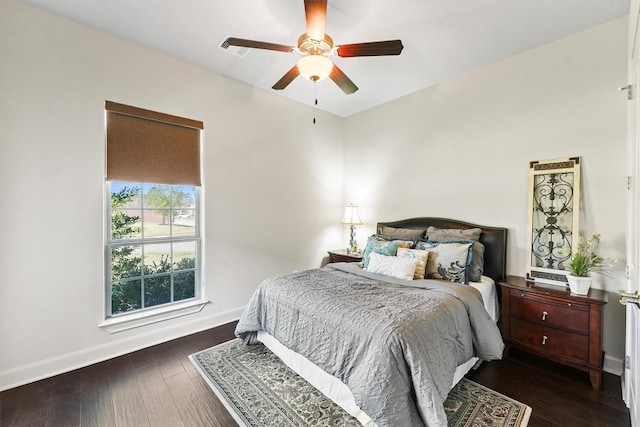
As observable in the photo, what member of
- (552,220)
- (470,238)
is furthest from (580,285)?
(470,238)

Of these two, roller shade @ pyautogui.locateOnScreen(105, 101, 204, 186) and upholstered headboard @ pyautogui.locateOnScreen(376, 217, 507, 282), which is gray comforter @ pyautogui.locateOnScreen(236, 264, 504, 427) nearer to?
upholstered headboard @ pyautogui.locateOnScreen(376, 217, 507, 282)

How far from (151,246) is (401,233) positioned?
9.48ft

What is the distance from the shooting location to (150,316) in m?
2.80

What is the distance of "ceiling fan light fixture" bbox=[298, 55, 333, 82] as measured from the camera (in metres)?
1.82

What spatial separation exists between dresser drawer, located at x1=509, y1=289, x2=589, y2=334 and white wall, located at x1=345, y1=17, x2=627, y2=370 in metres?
0.44

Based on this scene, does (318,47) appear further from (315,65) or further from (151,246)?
(151,246)

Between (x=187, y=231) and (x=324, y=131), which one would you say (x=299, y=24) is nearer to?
(x=324, y=131)

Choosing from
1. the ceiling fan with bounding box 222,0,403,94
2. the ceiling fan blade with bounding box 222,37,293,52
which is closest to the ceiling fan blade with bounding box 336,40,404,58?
the ceiling fan with bounding box 222,0,403,94

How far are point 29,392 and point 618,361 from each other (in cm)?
465

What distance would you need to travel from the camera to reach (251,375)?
2.25m

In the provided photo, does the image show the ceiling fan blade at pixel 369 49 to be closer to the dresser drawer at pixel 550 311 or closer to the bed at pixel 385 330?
the bed at pixel 385 330

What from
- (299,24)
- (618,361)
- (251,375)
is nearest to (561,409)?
(618,361)

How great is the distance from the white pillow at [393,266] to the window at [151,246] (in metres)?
2.02

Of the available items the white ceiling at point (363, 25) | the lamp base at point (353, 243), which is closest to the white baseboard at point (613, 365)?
the lamp base at point (353, 243)
